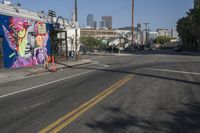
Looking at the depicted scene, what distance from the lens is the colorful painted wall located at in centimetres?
2786

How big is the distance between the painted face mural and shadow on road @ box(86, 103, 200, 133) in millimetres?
20473

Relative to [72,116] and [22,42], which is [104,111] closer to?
[72,116]

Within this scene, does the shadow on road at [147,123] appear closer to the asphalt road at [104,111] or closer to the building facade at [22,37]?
the asphalt road at [104,111]

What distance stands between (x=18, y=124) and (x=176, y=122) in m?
3.52

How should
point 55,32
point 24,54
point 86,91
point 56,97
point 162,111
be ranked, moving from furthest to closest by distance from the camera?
point 55,32
point 24,54
point 86,91
point 56,97
point 162,111

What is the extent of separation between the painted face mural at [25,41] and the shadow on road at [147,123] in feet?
67.2

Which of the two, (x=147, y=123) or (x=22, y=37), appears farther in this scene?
(x=22, y=37)

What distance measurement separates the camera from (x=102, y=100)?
1116 cm

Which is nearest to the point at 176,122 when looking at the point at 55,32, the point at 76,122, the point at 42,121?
the point at 76,122

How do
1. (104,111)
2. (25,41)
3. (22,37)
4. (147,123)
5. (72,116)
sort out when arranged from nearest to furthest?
1. (147,123)
2. (72,116)
3. (104,111)
4. (22,37)
5. (25,41)

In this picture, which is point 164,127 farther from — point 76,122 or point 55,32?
point 55,32

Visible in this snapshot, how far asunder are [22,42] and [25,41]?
0.62 meters

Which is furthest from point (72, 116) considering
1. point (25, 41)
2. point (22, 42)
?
point (25, 41)

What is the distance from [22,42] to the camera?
30453mm
